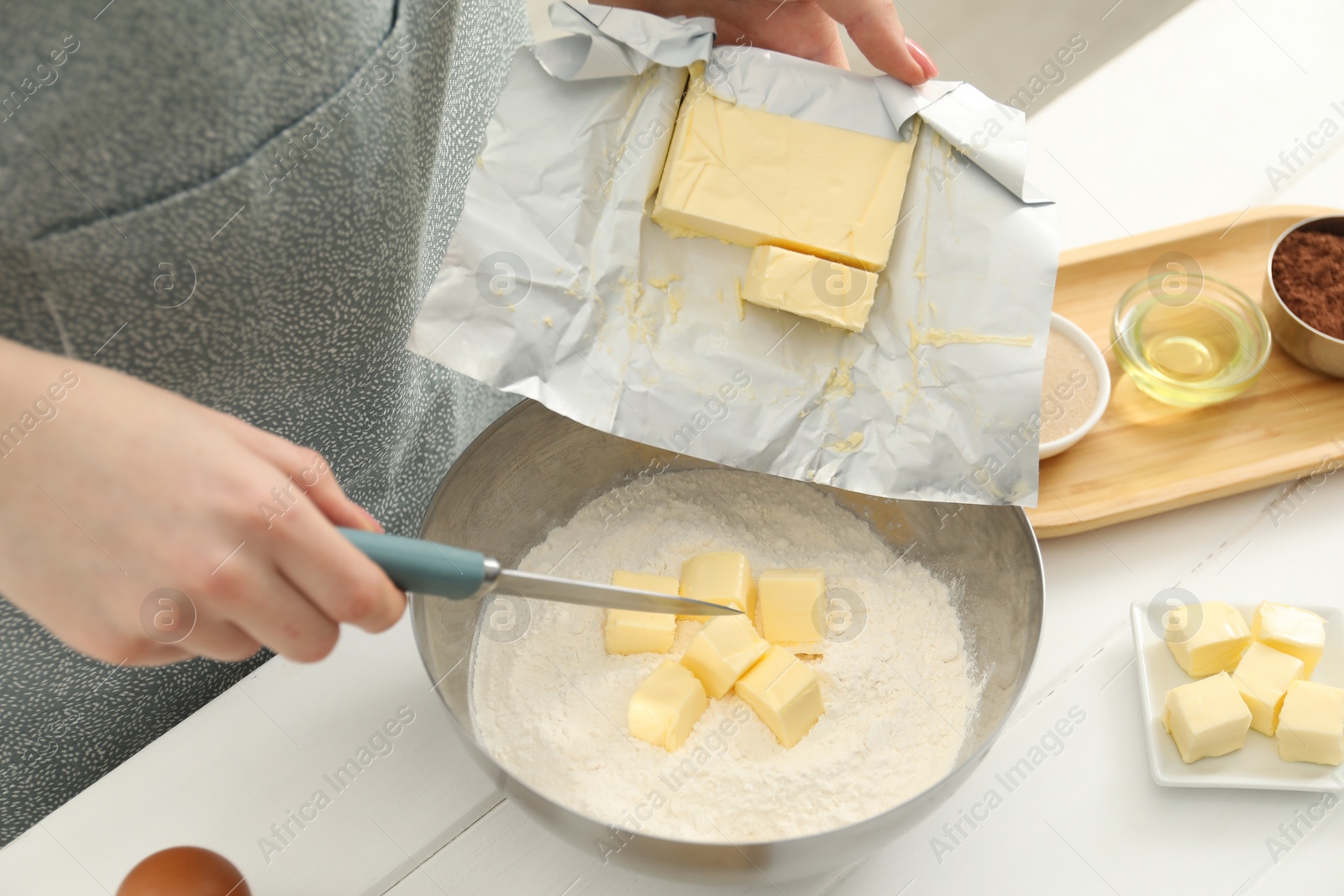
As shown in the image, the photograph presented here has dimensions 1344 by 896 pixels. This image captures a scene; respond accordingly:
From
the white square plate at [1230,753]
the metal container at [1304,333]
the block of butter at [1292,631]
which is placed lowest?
the white square plate at [1230,753]

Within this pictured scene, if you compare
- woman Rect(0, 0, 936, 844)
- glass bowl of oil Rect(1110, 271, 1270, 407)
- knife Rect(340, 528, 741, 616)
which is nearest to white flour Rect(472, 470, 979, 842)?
knife Rect(340, 528, 741, 616)

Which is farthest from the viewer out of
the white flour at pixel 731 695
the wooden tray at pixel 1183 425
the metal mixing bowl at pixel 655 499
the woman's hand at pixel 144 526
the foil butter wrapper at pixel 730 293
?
the wooden tray at pixel 1183 425

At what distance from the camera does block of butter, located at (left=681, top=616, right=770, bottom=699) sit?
82 cm

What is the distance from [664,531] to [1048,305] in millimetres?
439

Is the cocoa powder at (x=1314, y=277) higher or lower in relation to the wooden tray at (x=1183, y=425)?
higher

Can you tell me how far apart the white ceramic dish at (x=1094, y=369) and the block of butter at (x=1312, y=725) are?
0.31 metres

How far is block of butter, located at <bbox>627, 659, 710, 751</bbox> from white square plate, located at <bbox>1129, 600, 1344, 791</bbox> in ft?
1.38

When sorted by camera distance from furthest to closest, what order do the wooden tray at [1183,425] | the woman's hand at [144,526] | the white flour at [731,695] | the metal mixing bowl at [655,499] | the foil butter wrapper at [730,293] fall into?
the wooden tray at [1183,425] < the foil butter wrapper at [730,293] < the white flour at [731,695] < the metal mixing bowl at [655,499] < the woman's hand at [144,526]

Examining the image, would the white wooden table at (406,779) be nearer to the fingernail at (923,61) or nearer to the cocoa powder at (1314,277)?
the cocoa powder at (1314,277)

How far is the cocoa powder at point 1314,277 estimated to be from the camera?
3.53ft

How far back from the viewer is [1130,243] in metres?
1.21

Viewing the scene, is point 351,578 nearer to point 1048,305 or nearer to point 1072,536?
point 1048,305

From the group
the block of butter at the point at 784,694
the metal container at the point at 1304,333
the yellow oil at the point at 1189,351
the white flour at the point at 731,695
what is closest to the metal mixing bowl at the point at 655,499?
the white flour at the point at 731,695

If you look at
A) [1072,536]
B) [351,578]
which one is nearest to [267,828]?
[351,578]
